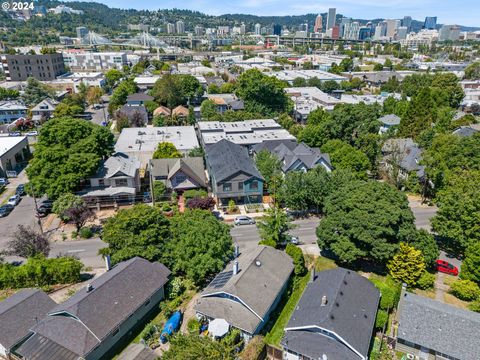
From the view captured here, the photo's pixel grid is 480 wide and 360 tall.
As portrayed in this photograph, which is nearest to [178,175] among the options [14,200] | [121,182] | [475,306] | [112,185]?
[121,182]

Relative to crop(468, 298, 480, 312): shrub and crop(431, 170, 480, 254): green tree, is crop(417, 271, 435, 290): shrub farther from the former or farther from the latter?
crop(431, 170, 480, 254): green tree

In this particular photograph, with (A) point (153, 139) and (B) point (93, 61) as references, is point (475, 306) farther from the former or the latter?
(B) point (93, 61)

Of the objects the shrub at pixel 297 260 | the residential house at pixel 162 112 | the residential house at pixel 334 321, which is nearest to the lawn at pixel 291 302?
the shrub at pixel 297 260

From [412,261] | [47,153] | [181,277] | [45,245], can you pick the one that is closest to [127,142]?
[47,153]

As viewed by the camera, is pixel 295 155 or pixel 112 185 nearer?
pixel 112 185

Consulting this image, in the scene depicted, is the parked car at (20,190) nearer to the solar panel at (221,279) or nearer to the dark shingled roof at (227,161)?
the dark shingled roof at (227,161)

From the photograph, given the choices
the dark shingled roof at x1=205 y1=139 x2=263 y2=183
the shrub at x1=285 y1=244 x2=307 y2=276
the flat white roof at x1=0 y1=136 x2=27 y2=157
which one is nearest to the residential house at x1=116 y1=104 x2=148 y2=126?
the flat white roof at x1=0 y1=136 x2=27 y2=157
